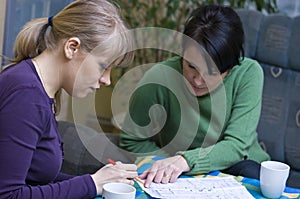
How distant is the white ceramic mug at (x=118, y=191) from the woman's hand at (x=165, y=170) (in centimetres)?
14

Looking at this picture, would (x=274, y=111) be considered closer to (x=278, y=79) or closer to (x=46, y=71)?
(x=278, y=79)

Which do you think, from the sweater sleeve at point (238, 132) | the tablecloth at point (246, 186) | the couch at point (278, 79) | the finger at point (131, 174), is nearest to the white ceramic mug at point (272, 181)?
the tablecloth at point (246, 186)

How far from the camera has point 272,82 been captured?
207 centimetres

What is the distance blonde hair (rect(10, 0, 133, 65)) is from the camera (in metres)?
1.17

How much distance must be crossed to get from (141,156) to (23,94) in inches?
26.4

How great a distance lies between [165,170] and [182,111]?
46cm

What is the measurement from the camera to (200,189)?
1.27 meters

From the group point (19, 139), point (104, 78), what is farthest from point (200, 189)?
point (19, 139)

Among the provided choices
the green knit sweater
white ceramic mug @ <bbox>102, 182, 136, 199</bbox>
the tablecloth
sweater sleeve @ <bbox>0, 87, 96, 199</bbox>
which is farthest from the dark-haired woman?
sweater sleeve @ <bbox>0, 87, 96, 199</bbox>

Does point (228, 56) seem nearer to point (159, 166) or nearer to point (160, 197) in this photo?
point (159, 166)

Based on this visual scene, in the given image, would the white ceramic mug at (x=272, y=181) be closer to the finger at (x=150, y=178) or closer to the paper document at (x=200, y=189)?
the paper document at (x=200, y=189)

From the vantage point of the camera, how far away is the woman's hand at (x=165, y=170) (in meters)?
1.31

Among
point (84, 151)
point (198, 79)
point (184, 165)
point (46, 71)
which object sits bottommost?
point (84, 151)

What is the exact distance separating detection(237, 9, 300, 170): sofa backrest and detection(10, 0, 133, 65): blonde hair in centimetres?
95
